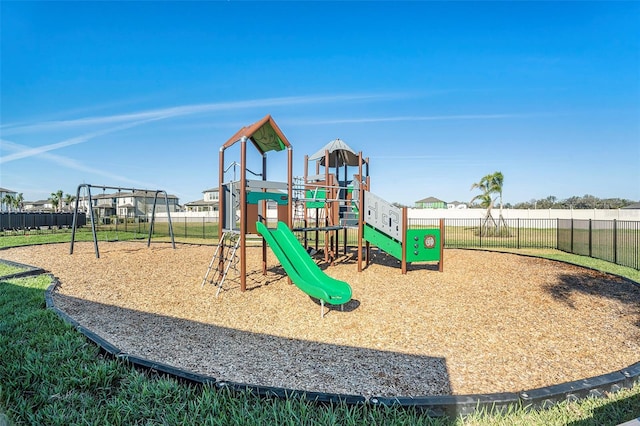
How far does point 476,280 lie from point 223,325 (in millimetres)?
5764

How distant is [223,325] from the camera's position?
5.17 m

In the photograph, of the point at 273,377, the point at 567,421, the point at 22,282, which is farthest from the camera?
the point at 22,282

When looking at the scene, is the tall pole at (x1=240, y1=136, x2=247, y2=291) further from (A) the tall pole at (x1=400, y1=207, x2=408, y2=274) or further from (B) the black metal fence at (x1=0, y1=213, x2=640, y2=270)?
(B) the black metal fence at (x1=0, y1=213, x2=640, y2=270)

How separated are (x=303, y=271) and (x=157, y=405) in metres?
3.88

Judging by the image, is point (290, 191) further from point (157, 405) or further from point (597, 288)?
point (597, 288)

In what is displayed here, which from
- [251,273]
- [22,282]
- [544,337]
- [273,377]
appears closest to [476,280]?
[544,337]

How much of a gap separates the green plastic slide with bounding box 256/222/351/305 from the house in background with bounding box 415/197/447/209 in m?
70.2

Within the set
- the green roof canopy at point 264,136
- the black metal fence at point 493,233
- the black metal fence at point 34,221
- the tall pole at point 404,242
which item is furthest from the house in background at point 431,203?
the green roof canopy at point 264,136

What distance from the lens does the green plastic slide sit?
558 cm

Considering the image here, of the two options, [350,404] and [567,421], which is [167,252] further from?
[567,421]

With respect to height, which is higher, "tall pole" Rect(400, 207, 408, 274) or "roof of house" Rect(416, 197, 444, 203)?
"roof of house" Rect(416, 197, 444, 203)

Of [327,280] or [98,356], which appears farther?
[327,280]

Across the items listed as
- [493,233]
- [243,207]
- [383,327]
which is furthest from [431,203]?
[383,327]

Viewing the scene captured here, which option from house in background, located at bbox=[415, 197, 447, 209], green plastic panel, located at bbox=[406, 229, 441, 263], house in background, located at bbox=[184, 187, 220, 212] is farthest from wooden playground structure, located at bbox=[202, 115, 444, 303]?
house in background, located at bbox=[415, 197, 447, 209]
